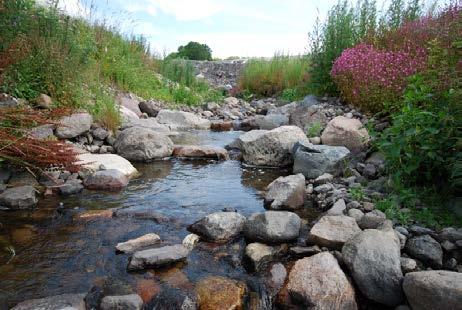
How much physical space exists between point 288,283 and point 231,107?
9.88 metres

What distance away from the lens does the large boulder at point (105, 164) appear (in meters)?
4.96

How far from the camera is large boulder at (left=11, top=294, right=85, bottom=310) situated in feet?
7.91

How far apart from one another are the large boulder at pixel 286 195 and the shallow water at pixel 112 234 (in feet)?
0.61

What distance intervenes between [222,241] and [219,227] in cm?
13

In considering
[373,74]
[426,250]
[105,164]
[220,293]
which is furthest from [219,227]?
[373,74]

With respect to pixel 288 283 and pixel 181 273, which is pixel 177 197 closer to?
pixel 181 273

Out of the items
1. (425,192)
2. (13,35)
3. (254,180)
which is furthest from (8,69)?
(425,192)

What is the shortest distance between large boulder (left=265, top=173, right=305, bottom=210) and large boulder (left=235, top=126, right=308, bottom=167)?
5.08 ft

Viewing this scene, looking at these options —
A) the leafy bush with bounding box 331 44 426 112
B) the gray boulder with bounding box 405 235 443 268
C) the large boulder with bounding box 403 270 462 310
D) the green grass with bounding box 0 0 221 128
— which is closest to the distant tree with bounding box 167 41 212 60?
the green grass with bounding box 0 0 221 128

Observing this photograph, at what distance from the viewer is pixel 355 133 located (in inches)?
219

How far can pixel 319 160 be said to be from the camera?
16.6 feet

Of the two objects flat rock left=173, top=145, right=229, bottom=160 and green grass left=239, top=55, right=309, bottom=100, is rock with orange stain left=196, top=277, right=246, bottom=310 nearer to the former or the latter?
flat rock left=173, top=145, right=229, bottom=160

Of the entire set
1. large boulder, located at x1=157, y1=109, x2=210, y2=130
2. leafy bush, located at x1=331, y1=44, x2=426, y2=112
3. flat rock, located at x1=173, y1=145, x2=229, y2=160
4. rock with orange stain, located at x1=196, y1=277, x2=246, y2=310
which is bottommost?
rock with orange stain, located at x1=196, y1=277, x2=246, y2=310

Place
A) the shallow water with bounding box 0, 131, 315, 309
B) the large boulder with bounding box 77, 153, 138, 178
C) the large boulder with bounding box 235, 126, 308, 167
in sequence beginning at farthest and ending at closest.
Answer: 1. the large boulder with bounding box 235, 126, 308, 167
2. the large boulder with bounding box 77, 153, 138, 178
3. the shallow water with bounding box 0, 131, 315, 309
